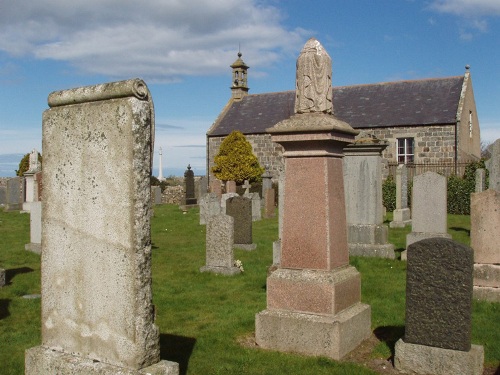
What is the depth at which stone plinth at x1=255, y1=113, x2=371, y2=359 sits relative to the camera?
586 cm

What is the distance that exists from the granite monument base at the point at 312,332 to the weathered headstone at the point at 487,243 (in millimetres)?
2903

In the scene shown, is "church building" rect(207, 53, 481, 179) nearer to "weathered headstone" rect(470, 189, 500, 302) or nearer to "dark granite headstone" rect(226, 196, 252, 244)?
"dark granite headstone" rect(226, 196, 252, 244)

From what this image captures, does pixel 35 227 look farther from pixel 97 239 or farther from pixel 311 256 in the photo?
pixel 97 239

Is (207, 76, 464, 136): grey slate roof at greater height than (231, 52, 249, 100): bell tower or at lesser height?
lesser

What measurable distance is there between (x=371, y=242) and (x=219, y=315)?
5.21 m

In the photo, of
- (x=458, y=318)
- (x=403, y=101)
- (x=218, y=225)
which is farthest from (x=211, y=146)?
(x=458, y=318)

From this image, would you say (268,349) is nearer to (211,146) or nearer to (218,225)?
(218,225)

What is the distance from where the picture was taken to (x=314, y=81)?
628 centimetres

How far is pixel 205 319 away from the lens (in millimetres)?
7281

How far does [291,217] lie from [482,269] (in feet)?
12.3

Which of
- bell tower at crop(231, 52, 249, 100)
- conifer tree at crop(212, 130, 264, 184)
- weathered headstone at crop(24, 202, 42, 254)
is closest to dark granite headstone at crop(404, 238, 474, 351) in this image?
weathered headstone at crop(24, 202, 42, 254)

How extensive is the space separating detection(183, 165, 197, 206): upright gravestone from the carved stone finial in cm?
2053

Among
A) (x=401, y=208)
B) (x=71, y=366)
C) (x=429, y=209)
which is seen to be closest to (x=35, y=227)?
(x=429, y=209)

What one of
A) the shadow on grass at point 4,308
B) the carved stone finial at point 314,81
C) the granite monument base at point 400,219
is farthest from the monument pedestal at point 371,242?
the shadow on grass at point 4,308
